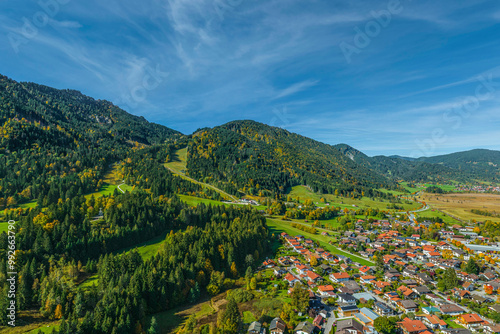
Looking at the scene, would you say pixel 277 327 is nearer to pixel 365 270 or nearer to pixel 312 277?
pixel 312 277

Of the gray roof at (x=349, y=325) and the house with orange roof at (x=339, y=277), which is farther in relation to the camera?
the house with orange roof at (x=339, y=277)

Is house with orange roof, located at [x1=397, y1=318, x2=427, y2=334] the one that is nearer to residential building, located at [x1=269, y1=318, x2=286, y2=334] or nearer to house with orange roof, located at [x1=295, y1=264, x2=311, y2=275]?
residential building, located at [x1=269, y1=318, x2=286, y2=334]

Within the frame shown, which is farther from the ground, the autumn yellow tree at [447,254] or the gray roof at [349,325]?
the gray roof at [349,325]

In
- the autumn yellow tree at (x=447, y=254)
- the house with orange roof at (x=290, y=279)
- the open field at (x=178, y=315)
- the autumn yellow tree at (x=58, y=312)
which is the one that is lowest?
the autumn yellow tree at (x=447, y=254)

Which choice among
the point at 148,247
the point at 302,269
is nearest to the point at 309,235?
the point at 302,269

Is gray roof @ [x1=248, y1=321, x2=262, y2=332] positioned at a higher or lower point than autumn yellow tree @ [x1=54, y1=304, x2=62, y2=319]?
lower

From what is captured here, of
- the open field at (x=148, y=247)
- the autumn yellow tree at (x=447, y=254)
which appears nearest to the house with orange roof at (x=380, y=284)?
the autumn yellow tree at (x=447, y=254)

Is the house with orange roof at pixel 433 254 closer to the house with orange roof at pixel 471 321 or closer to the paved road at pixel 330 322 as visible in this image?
the house with orange roof at pixel 471 321

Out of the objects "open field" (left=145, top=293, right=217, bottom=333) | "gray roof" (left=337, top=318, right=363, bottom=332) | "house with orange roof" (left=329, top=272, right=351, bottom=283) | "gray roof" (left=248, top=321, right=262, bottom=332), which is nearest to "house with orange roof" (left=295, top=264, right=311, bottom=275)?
"house with orange roof" (left=329, top=272, right=351, bottom=283)

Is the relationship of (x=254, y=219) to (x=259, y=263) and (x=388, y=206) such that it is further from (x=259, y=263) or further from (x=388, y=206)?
(x=388, y=206)
